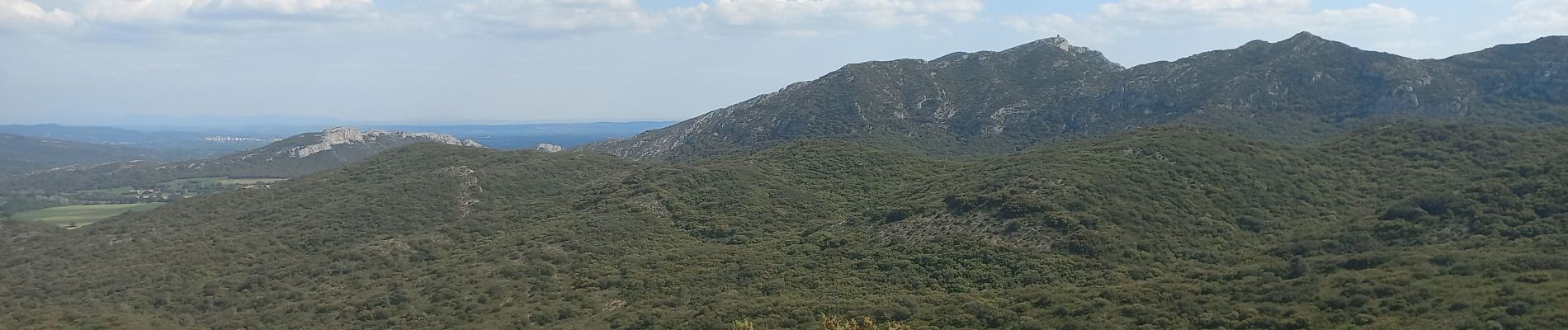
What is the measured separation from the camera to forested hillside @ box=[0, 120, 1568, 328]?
45.3m

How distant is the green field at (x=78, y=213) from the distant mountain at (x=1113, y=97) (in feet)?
241

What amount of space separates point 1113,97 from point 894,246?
8599 centimetres

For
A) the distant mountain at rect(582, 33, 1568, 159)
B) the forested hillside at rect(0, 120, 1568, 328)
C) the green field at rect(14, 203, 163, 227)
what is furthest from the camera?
the green field at rect(14, 203, 163, 227)

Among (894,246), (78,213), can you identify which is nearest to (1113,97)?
(894,246)

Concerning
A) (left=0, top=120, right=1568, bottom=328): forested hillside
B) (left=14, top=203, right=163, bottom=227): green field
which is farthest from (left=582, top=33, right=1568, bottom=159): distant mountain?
(left=14, top=203, right=163, bottom=227): green field

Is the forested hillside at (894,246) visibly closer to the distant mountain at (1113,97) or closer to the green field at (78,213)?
the green field at (78,213)

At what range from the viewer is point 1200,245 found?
61.0 meters

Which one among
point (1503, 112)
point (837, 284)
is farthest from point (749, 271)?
point (1503, 112)

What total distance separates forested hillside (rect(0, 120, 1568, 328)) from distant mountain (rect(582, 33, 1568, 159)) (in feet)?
92.5

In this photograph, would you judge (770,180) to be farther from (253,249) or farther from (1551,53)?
(1551,53)

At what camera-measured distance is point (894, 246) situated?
212ft

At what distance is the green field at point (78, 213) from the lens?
12300 centimetres

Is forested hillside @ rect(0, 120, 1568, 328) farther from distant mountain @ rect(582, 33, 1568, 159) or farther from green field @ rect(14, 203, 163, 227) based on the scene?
distant mountain @ rect(582, 33, 1568, 159)

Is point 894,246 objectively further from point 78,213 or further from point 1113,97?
point 78,213
